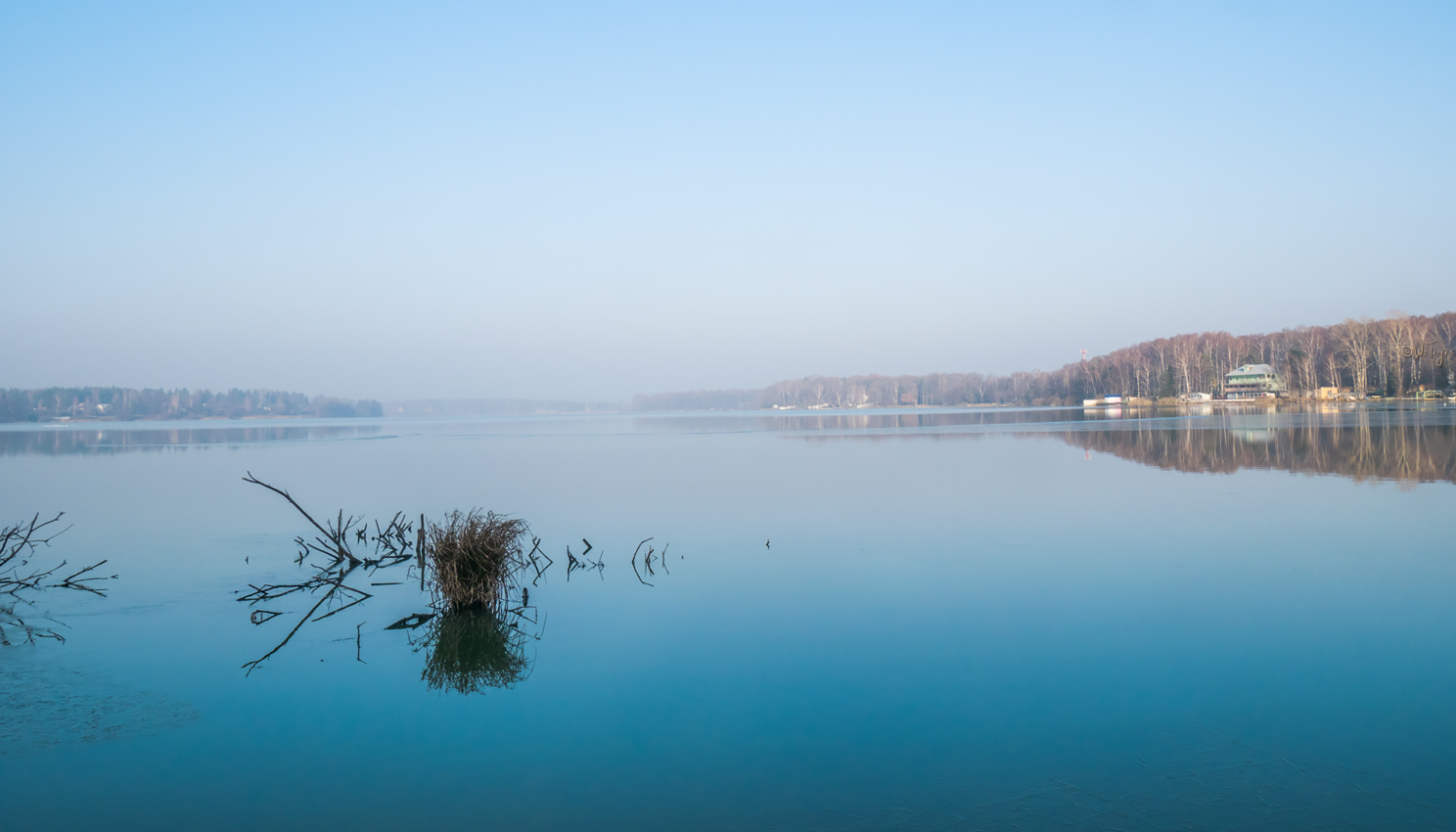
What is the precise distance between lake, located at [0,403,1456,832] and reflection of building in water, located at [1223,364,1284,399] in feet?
266

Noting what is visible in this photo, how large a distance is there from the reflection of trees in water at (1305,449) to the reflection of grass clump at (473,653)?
17.5 meters

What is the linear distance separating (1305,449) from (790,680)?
24418 millimetres

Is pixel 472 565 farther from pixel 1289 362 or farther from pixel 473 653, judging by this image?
pixel 1289 362

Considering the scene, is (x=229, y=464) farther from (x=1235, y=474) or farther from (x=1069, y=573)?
(x=1235, y=474)

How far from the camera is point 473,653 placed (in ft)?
23.9

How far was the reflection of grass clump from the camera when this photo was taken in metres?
6.50

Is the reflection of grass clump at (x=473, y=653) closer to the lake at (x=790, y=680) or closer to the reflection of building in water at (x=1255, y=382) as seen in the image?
the lake at (x=790, y=680)

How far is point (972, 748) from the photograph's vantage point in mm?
4820

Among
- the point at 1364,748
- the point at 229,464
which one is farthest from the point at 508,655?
the point at 229,464

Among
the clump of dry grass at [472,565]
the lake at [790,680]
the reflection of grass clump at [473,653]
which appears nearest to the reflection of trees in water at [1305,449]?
the lake at [790,680]

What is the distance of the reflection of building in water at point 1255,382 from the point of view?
83375 millimetres

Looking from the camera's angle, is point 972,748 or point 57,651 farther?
point 57,651

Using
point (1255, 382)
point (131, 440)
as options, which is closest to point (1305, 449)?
point (131, 440)

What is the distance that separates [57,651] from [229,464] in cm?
2368
